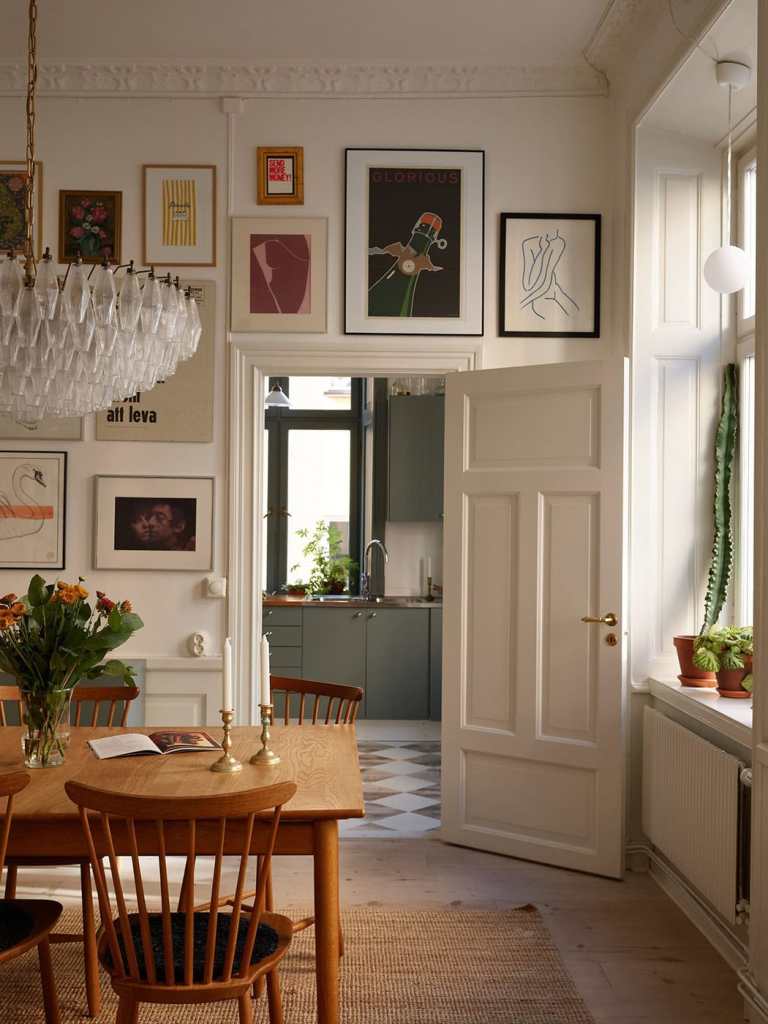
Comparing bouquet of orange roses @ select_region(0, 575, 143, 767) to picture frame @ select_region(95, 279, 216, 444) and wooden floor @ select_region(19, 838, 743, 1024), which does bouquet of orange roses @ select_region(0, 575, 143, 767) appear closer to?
wooden floor @ select_region(19, 838, 743, 1024)

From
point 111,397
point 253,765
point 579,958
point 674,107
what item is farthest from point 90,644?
point 674,107

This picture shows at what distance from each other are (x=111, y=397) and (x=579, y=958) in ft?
7.74

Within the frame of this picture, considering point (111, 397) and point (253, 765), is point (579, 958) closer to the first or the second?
point (253, 765)

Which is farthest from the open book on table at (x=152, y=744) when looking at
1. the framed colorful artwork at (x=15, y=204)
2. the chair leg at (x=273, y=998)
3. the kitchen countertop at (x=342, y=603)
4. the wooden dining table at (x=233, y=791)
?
the kitchen countertop at (x=342, y=603)

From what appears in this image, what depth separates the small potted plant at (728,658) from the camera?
3775 mm

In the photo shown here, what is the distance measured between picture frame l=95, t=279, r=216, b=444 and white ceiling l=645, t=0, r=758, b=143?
83.7 inches

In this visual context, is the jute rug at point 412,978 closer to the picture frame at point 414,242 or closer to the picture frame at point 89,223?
the picture frame at point 414,242

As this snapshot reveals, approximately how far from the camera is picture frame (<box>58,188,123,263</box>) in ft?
15.3

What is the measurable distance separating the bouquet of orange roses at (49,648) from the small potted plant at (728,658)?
7.27ft

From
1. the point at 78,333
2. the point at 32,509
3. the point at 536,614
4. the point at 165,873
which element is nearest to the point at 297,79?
the point at 32,509

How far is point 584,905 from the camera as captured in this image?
12.6 ft

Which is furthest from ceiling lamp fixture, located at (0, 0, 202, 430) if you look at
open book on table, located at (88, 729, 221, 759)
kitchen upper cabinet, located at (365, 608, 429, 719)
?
kitchen upper cabinet, located at (365, 608, 429, 719)

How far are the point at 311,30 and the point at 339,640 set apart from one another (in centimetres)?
407

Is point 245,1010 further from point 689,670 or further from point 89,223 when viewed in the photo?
point 89,223
